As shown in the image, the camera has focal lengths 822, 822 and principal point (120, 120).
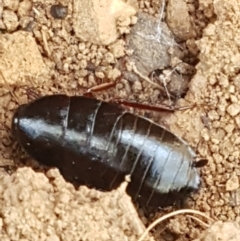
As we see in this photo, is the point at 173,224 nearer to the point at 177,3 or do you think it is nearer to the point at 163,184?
the point at 163,184

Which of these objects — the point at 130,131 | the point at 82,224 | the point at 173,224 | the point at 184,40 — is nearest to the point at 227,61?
the point at 184,40

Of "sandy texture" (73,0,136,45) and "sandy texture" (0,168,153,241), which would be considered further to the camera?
"sandy texture" (73,0,136,45)

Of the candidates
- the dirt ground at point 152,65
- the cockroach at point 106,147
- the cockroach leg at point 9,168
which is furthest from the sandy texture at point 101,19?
the cockroach leg at point 9,168

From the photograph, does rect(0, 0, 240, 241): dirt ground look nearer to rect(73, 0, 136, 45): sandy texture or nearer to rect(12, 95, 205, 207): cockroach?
rect(73, 0, 136, 45): sandy texture

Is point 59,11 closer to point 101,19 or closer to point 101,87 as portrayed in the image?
point 101,19

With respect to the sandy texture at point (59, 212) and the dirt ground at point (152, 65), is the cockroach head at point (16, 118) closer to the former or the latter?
the dirt ground at point (152, 65)

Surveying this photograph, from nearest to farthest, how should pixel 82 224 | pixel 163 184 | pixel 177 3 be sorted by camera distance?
1. pixel 82 224
2. pixel 163 184
3. pixel 177 3

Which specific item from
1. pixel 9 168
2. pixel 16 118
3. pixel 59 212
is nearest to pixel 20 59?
pixel 16 118

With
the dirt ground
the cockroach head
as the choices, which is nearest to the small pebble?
the dirt ground
